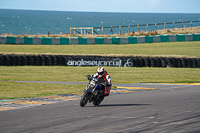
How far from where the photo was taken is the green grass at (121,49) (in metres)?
33.3

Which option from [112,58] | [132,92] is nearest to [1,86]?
[132,92]

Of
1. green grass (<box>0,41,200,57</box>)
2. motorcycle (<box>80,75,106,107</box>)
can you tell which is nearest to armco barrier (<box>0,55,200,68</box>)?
green grass (<box>0,41,200,57</box>)

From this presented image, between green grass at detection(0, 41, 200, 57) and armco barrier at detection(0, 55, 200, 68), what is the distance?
4758 mm

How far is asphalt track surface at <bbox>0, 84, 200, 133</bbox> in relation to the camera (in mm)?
7820

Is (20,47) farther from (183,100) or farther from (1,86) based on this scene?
(183,100)

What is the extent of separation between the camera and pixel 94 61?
2786 centimetres

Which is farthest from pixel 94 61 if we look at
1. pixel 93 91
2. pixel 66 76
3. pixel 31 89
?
pixel 93 91

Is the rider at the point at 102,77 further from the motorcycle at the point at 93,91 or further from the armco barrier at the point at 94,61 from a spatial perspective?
the armco barrier at the point at 94,61

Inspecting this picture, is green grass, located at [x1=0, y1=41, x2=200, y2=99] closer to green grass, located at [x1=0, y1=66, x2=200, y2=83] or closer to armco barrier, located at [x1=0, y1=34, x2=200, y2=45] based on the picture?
green grass, located at [x1=0, y1=66, x2=200, y2=83]

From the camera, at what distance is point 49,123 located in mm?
8539

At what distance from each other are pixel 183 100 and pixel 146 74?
11.1m

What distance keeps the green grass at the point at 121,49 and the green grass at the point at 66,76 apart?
21.6ft

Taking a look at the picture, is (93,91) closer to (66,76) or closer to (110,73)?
(66,76)

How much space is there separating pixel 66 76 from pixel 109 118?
13.9m
